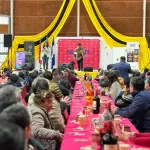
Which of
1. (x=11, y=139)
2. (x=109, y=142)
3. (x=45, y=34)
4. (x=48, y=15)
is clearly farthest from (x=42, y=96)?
(x=48, y=15)

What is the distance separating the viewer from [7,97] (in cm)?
326

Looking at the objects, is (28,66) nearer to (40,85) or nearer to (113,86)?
(113,86)

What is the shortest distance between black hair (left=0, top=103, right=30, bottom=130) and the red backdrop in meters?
18.4

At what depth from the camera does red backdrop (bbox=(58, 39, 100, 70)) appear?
2038 cm

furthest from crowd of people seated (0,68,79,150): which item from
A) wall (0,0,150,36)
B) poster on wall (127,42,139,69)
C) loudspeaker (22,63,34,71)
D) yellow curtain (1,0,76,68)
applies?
wall (0,0,150,36)

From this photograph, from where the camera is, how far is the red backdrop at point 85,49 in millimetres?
20375

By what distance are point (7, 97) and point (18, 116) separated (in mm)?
1397

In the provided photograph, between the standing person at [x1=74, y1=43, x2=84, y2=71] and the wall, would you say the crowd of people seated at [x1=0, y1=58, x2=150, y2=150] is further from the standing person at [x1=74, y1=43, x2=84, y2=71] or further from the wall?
the wall

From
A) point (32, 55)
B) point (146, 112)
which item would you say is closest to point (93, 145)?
point (146, 112)

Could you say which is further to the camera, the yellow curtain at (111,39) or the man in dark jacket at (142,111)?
the yellow curtain at (111,39)

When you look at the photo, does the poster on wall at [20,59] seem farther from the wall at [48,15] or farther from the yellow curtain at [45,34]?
the wall at [48,15]

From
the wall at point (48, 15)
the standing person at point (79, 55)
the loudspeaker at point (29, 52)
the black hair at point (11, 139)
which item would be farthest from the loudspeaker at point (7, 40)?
the black hair at point (11, 139)

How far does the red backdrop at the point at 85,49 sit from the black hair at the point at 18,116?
60.3 feet

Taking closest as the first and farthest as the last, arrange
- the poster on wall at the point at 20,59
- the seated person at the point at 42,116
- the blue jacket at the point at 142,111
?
the seated person at the point at 42,116
the blue jacket at the point at 142,111
the poster on wall at the point at 20,59
